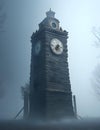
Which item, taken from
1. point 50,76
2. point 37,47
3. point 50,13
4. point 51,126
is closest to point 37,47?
point 37,47

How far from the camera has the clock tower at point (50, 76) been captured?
21391 millimetres

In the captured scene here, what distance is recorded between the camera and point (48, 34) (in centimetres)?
2430

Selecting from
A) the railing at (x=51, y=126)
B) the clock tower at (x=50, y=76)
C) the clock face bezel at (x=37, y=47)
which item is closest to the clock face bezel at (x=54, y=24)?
the clock tower at (x=50, y=76)

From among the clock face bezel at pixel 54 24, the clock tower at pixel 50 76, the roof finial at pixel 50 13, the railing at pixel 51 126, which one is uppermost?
Answer: the roof finial at pixel 50 13

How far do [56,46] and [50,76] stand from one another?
4.53m

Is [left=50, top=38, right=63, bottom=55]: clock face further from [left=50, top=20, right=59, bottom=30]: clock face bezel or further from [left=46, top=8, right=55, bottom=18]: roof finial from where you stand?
[left=46, top=8, right=55, bottom=18]: roof finial

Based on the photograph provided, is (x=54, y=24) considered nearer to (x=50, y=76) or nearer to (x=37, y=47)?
(x=37, y=47)

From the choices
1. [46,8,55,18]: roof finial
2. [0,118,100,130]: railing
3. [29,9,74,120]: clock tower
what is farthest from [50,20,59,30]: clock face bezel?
[0,118,100,130]: railing

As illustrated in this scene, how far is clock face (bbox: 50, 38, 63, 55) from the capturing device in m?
23.9

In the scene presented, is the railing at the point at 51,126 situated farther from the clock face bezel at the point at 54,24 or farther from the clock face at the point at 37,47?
the clock face bezel at the point at 54,24

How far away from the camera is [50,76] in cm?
2228

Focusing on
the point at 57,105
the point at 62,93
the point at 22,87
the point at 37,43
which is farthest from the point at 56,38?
the point at 22,87

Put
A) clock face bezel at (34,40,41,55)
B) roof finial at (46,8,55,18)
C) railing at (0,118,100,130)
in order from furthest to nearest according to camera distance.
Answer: roof finial at (46,8,55,18), clock face bezel at (34,40,41,55), railing at (0,118,100,130)

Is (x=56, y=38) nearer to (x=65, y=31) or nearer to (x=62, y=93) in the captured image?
(x=65, y=31)
